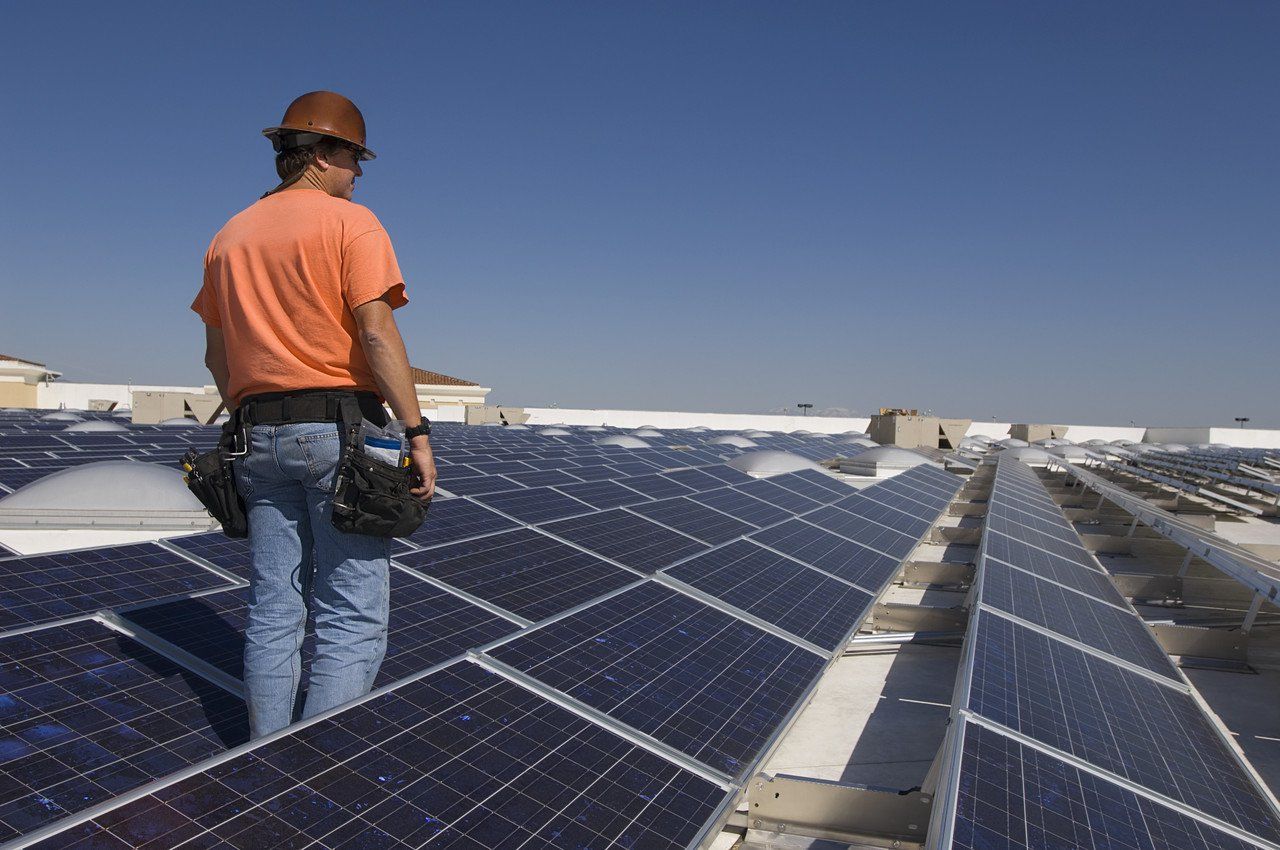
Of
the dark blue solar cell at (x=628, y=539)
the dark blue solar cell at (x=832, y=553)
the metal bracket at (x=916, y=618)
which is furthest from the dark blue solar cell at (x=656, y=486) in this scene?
the metal bracket at (x=916, y=618)

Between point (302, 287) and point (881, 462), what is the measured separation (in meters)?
21.0

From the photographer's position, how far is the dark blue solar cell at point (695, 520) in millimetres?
8078

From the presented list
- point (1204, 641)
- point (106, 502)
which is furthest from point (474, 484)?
point (1204, 641)

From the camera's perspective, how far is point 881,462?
22266 millimetres

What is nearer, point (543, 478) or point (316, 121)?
point (316, 121)

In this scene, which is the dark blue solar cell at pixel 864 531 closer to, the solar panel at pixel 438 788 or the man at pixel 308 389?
the solar panel at pixel 438 788

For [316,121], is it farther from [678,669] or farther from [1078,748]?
[1078,748]

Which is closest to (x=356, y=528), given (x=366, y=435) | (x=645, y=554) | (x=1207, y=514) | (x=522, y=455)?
(x=366, y=435)

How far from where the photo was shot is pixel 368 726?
2.76 meters

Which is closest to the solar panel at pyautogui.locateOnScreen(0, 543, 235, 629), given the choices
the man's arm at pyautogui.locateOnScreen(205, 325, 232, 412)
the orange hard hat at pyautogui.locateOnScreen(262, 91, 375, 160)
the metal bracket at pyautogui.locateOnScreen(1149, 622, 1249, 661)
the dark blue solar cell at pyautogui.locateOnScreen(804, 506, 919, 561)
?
the man's arm at pyautogui.locateOnScreen(205, 325, 232, 412)

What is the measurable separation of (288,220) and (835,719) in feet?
17.4

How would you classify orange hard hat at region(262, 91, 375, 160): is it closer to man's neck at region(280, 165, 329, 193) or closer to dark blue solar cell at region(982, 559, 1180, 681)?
man's neck at region(280, 165, 329, 193)

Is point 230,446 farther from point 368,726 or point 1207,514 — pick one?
point 1207,514

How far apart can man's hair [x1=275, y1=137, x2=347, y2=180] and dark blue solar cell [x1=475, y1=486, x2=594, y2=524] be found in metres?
4.66
